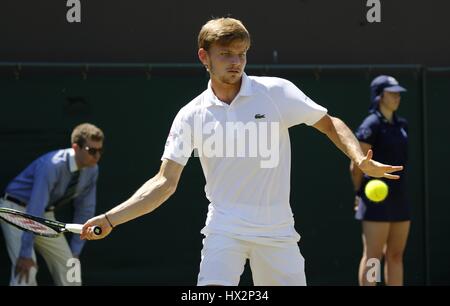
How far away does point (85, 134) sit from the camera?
714 cm

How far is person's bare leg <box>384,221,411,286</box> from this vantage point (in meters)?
Result: 7.19

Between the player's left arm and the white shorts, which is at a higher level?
the player's left arm

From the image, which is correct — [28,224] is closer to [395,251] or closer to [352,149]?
[352,149]

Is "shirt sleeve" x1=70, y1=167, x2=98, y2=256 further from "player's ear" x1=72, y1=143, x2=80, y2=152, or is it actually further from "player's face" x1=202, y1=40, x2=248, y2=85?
"player's face" x1=202, y1=40, x2=248, y2=85

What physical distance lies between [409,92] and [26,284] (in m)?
3.32

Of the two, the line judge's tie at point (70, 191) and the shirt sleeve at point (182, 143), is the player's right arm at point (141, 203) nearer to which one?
the shirt sleeve at point (182, 143)

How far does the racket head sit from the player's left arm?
54.0 inches

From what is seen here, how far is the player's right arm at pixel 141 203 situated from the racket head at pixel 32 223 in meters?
0.43

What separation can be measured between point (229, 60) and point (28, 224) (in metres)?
1.39

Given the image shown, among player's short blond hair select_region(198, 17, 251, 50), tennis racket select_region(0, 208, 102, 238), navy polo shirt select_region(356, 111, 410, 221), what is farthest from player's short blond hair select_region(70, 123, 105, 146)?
player's short blond hair select_region(198, 17, 251, 50)

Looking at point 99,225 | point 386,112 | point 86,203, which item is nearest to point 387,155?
point 386,112

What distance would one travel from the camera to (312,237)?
7.88 m

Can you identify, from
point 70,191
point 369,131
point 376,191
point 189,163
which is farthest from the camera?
point 189,163
